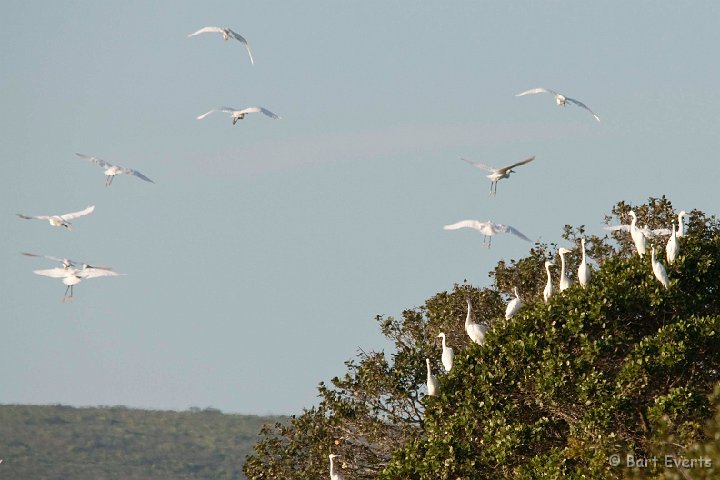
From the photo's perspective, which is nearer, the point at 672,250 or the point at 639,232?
the point at 672,250

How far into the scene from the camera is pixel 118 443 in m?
130

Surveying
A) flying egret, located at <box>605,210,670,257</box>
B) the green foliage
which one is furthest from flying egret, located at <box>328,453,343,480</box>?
the green foliage

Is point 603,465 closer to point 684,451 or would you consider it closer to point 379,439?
point 684,451

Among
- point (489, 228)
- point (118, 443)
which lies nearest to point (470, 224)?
point (489, 228)

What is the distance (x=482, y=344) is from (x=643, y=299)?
11.2 feet

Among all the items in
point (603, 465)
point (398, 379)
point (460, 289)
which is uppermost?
point (460, 289)

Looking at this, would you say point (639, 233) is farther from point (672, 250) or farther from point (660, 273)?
point (660, 273)

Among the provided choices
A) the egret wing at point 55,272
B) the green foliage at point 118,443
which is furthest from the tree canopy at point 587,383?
the green foliage at point 118,443

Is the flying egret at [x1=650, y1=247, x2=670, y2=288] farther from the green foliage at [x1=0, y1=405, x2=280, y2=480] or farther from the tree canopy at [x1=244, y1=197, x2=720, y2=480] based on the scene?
the green foliage at [x1=0, y1=405, x2=280, y2=480]

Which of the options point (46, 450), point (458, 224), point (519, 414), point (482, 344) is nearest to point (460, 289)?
point (458, 224)

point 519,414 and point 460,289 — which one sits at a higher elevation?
point 460,289

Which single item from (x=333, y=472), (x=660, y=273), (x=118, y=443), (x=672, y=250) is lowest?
(x=333, y=472)

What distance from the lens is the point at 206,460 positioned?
128 metres

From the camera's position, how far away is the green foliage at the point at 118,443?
397 feet
